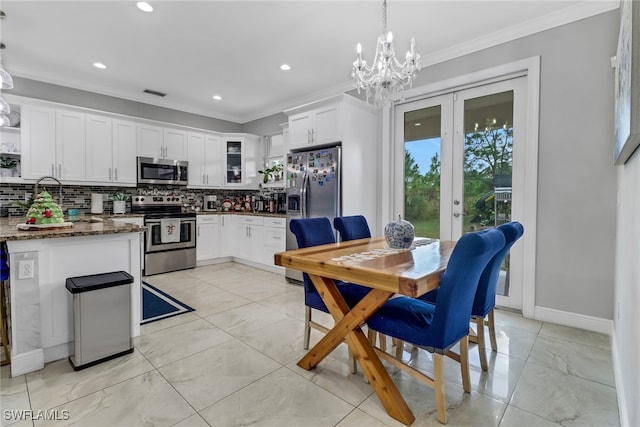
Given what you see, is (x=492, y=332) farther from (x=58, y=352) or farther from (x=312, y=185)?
(x=58, y=352)

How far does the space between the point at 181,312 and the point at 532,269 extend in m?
3.46

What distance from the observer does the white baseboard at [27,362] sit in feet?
6.48

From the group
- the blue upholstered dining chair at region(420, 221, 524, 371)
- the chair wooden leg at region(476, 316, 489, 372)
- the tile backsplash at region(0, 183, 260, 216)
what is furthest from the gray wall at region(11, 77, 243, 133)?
the chair wooden leg at region(476, 316, 489, 372)

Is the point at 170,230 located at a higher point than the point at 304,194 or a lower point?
lower

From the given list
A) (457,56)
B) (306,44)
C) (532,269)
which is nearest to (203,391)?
(532,269)

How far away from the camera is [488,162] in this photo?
329 centimetres

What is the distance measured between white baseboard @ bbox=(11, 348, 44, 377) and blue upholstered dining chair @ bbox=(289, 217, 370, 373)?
70.3 inches

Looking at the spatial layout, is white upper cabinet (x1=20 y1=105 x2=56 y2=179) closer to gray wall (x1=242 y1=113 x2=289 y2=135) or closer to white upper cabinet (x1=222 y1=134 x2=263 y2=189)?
white upper cabinet (x1=222 y1=134 x2=263 y2=189)

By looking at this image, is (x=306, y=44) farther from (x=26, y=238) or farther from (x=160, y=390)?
(x=160, y=390)

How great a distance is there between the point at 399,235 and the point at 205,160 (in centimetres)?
443

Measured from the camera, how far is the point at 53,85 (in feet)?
14.0

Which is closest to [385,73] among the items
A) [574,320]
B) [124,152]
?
[574,320]

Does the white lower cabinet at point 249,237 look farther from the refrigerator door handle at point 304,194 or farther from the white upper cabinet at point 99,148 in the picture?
the white upper cabinet at point 99,148

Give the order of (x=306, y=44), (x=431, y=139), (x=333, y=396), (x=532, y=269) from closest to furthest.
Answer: (x=333, y=396) → (x=532, y=269) → (x=306, y=44) → (x=431, y=139)
